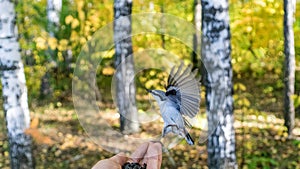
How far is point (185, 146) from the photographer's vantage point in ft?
18.0

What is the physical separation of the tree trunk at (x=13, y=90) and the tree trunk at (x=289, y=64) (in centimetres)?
357

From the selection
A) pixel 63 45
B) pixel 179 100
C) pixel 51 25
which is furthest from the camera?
pixel 51 25

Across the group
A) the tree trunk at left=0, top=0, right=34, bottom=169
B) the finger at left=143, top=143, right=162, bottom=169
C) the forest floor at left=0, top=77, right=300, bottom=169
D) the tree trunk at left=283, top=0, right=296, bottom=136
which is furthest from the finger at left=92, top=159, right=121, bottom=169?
the tree trunk at left=283, top=0, right=296, bottom=136

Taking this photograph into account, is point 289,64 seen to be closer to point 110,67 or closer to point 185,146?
point 185,146

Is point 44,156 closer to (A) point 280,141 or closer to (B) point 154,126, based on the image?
(A) point 280,141

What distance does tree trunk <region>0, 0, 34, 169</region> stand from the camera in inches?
165

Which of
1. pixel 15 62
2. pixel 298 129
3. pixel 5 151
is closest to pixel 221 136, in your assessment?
pixel 15 62

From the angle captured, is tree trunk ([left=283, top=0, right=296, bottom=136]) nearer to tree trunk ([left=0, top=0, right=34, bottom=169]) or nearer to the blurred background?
the blurred background

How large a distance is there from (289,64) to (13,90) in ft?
12.7

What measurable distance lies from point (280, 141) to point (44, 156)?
344 centimetres

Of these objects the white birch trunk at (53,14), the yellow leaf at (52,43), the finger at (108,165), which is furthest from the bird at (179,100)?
the white birch trunk at (53,14)

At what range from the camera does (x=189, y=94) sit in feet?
3.94

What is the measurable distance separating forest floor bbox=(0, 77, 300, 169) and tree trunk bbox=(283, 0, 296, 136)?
0.81 ft

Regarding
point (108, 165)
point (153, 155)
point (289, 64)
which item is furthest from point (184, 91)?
point (289, 64)
